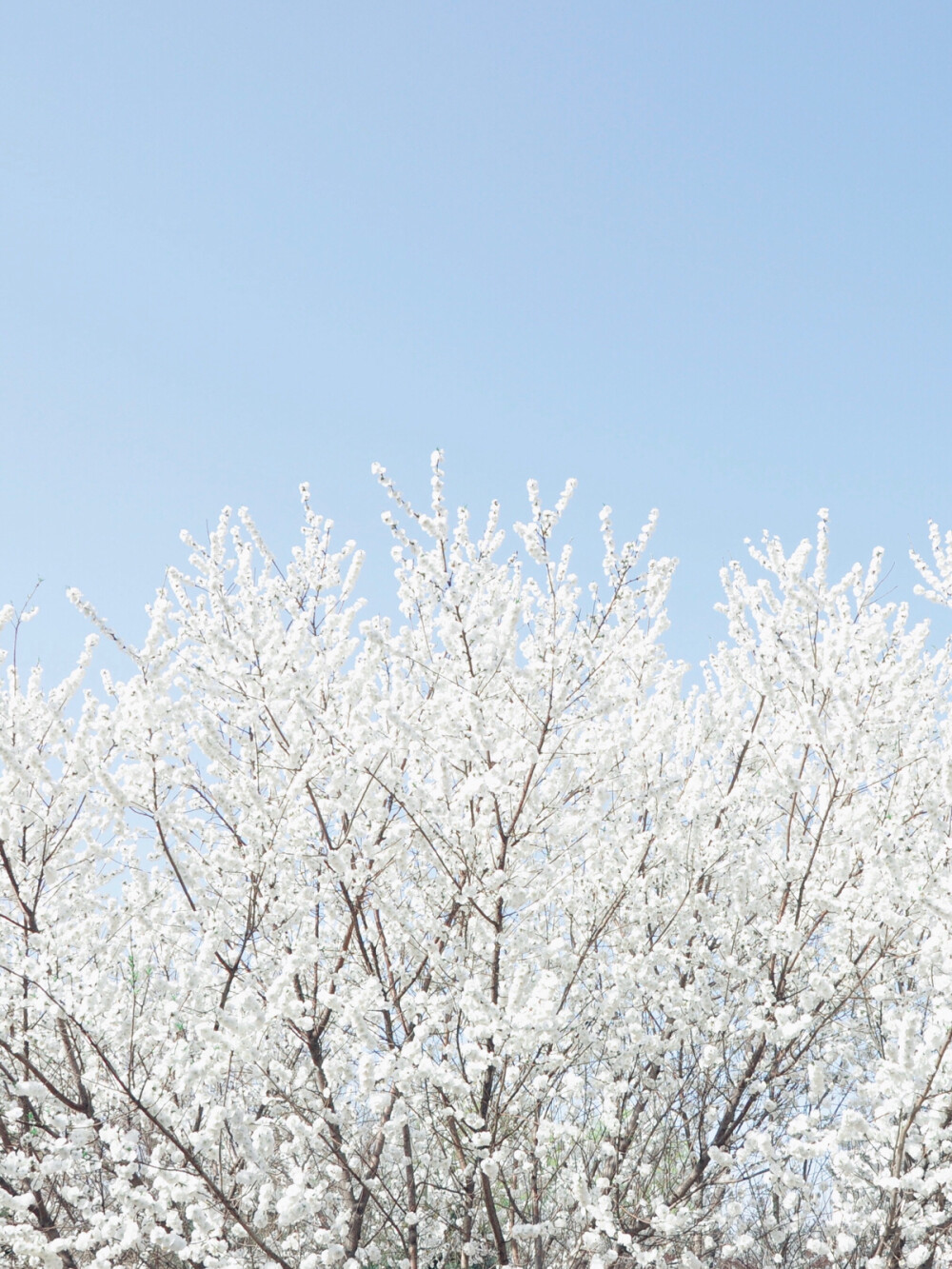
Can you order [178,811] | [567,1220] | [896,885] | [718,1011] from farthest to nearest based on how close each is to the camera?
[567,1220] < [718,1011] < [178,811] < [896,885]

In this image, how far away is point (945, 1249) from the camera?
539cm

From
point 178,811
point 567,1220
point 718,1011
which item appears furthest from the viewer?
point 567,1220

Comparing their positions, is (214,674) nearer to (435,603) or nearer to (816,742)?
(435,603)

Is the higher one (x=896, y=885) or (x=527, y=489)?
(x=527, y=489)

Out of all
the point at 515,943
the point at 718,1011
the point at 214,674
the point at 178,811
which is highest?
the point at 214,674

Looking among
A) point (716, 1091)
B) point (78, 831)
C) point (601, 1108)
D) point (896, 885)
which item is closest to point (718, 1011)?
point (716, 1091)

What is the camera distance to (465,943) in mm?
5113

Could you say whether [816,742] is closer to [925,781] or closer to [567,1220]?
[925,781]

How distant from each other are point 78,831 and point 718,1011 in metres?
3.85

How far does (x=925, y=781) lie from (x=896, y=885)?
1.33 meters

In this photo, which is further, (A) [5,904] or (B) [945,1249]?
(A) [5,904]

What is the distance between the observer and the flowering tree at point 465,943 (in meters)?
4.46

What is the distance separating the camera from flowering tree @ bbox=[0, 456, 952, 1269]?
4461 mm

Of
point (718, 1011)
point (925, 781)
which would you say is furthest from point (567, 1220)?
point (925, 781)
